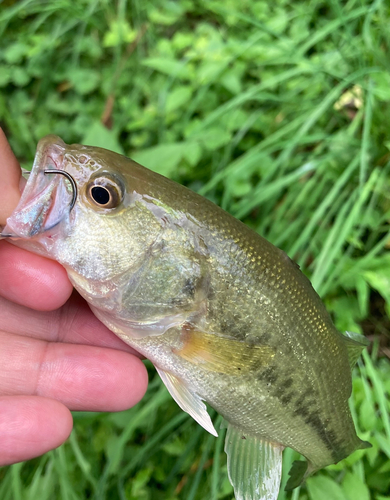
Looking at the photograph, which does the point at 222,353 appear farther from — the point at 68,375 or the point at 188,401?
the point at 68,375

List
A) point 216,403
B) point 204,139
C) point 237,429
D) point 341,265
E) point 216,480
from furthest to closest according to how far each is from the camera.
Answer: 1. point 204,139
2. point 341,265
3. point 216,480
4. point 237,429
5. point 216,403

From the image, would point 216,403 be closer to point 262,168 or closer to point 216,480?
point 216,480

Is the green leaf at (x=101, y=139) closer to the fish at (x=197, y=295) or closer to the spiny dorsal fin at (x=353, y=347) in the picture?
the fish at (x=197, y=295)

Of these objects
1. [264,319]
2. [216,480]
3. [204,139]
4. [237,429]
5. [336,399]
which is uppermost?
[204,139]

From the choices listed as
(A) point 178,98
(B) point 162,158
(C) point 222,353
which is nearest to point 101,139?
(B) point 162,158

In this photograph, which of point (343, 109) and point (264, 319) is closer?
point (264, 319)

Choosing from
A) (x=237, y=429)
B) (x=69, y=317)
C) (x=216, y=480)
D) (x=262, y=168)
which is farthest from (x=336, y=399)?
(x=262, y=168)

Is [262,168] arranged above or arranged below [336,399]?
above

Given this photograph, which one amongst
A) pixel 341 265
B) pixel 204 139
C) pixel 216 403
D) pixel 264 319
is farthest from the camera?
pixel 204 139
